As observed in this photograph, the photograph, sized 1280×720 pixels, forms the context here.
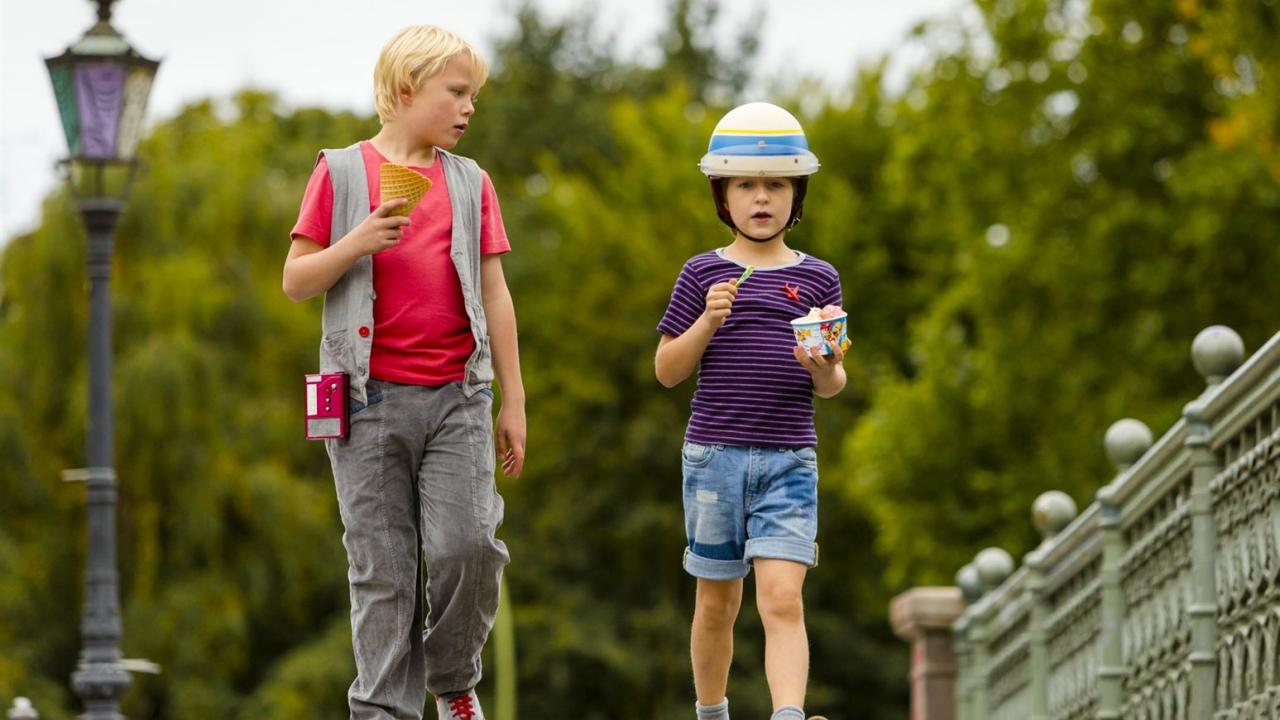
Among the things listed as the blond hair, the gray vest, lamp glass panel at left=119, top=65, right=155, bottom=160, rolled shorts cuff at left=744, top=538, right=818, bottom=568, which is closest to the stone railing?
rolled shorts cuff at left=744, top=538, right=818, bottom=568

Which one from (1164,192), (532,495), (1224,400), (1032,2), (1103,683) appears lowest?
(1103,683)

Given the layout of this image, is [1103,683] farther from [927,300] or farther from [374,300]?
[927,300]

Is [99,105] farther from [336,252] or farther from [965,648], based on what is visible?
[336,252]

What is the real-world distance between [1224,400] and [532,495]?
3107cm

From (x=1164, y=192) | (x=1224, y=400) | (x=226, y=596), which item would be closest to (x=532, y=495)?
(x=226, y=596)

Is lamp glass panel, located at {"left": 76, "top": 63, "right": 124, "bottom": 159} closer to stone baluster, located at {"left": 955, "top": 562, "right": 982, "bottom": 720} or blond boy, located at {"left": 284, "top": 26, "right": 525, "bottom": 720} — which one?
stone baluster, located at {"left": 955, "top": 562, "right": 982, "bottom": 720}

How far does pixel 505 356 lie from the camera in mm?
5742

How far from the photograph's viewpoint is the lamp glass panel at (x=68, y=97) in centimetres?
1204

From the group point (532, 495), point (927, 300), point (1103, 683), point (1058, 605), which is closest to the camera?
point (1103, 683)

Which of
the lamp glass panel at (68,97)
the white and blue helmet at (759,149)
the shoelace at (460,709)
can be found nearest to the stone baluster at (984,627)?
the lamp glass panel at (68,97)

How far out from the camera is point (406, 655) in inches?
218

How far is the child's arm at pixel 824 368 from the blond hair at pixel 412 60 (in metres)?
1.07

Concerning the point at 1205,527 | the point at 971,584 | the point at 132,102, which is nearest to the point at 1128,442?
the point at 1205,527

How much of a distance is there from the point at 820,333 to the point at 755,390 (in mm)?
307
